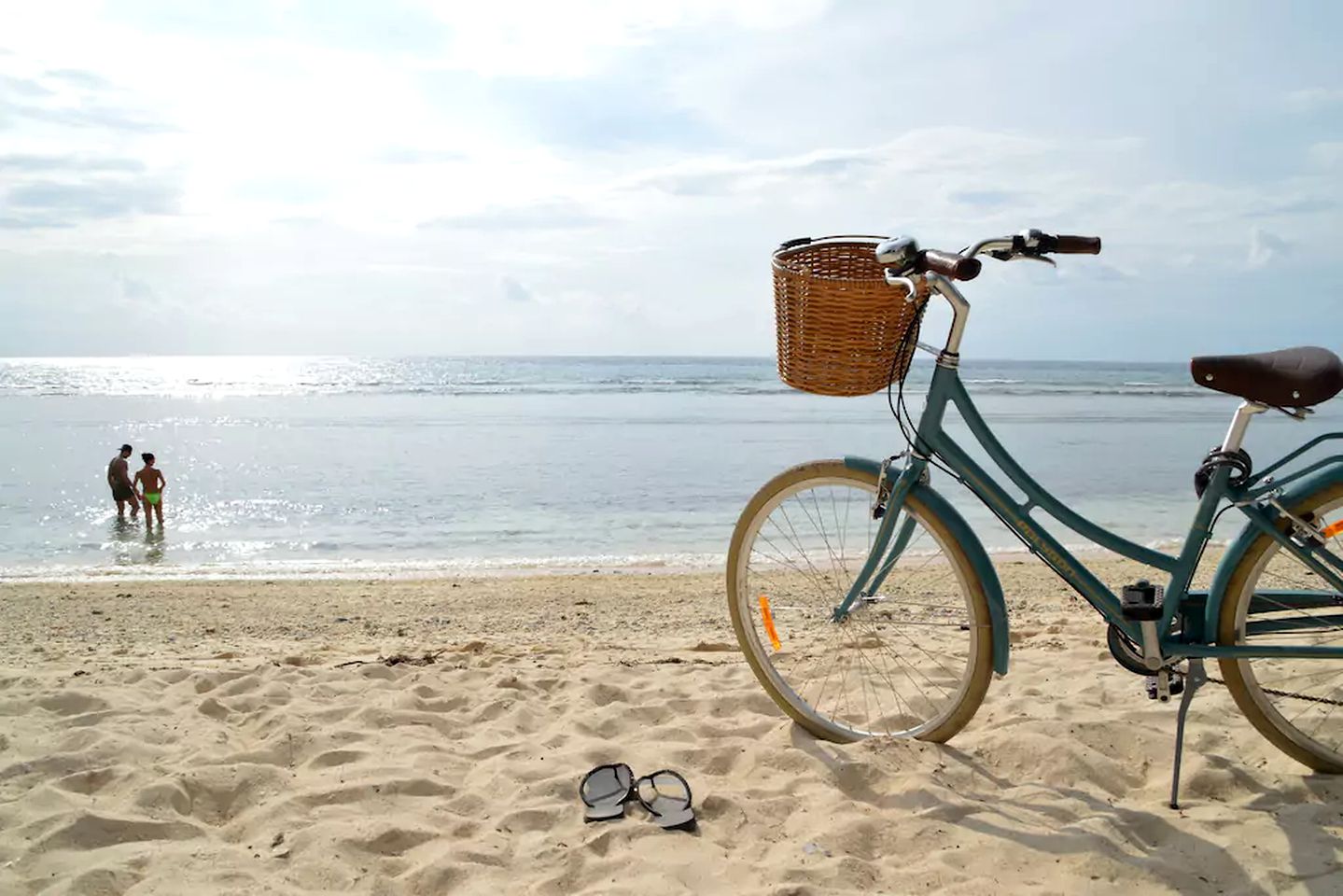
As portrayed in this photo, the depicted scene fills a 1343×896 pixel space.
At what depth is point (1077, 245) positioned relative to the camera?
276 cm

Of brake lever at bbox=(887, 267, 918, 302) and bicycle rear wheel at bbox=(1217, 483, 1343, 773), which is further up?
brake lever at bbox=(887, 267, 918, 302)

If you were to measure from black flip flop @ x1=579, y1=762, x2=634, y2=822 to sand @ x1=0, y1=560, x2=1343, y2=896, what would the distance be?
0.06 metres

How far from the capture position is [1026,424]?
74.0 ft

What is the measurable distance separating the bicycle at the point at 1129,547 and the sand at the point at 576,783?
0.25 meters

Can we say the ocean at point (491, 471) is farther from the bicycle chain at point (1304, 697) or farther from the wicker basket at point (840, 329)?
the bicycle chain at point (1304, 697)

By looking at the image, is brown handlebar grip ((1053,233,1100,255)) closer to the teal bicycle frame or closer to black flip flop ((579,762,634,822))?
the teal bicycle frame

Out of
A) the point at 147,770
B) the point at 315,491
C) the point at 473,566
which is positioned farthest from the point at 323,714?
the point at 315,491

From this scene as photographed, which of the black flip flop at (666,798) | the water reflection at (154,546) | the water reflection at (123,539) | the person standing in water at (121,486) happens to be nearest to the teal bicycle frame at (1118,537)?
the black flip flop at (666,798)

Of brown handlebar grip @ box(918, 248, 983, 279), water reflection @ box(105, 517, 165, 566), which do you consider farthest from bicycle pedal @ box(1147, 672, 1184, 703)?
water reflection @ box(105, 517, 165, 566)

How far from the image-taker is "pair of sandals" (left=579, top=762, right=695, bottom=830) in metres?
2.82

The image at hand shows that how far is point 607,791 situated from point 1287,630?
2.11m

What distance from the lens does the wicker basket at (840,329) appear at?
2.92 meters

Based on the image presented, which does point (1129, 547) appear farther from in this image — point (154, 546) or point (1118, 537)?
point (154, 546)

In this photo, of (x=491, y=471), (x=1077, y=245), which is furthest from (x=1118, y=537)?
(x=491, y=471)
